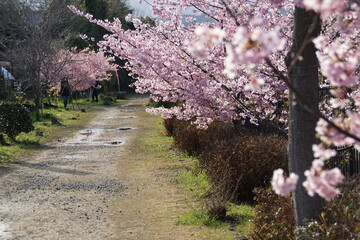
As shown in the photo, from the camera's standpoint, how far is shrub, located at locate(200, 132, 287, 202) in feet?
31.2

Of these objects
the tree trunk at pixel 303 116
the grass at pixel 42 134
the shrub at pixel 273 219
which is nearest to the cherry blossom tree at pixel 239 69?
the tree trunk at pixel 303 116

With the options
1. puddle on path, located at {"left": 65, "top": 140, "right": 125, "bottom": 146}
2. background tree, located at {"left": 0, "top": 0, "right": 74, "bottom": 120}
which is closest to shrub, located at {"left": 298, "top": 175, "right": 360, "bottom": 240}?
puddle on path, located at {"left": 65, "top": 140, "right": 125, "bottom": 146}

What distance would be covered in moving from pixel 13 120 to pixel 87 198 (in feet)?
28.3

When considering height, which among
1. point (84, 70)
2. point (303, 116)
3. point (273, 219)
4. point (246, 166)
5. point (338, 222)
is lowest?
point (273, 219)

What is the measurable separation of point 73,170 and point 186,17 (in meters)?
4.51

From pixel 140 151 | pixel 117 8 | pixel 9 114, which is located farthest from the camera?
pixel 117 8

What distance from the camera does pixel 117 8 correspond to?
6350 centimetres

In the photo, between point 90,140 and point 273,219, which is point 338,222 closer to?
point 273,219

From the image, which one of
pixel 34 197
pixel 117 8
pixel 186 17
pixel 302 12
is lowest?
pixel 34 197

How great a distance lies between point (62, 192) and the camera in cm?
1053

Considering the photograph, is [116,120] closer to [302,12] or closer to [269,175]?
[269,175]

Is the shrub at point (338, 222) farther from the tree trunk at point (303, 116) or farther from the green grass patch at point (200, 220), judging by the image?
the green grass patch at point (200, 220)

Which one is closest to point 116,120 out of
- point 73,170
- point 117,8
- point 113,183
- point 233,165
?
point 73,170

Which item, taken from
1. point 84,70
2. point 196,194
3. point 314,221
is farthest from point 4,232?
point 84,70
